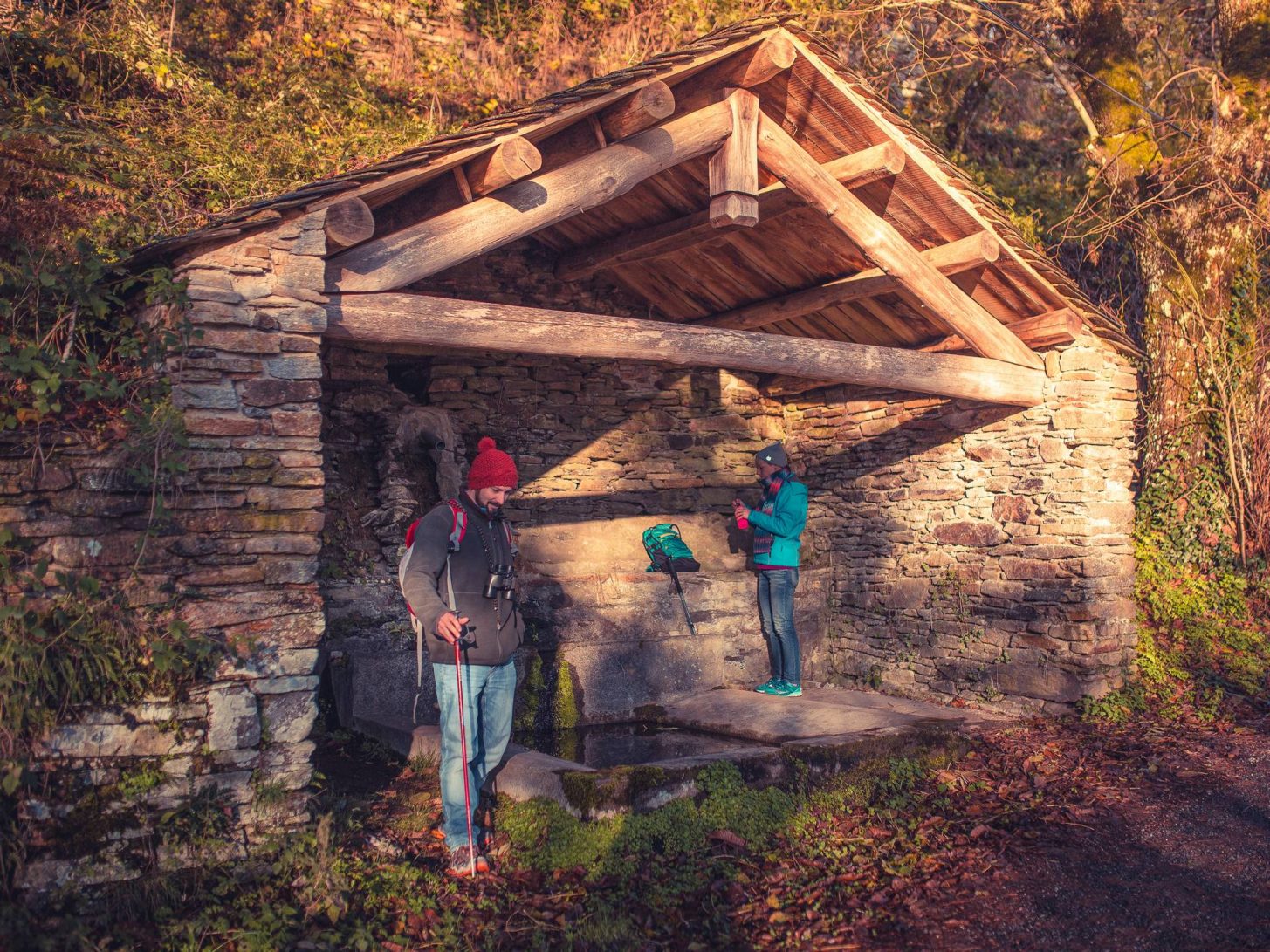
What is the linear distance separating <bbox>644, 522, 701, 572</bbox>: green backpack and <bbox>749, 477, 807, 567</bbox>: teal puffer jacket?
92 centimetres

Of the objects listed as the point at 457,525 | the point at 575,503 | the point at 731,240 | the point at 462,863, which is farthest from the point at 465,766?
the point at 731,240

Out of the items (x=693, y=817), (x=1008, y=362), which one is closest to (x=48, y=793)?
(x=693, y=817)

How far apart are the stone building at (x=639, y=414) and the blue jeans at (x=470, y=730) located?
590 millimetres

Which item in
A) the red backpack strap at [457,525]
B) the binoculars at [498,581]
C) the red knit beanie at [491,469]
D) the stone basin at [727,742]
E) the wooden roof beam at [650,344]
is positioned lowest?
the stone basin at [727,742]

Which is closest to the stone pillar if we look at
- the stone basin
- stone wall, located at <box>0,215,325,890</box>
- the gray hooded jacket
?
stone wall, located at <box>0,215,325,890</box>

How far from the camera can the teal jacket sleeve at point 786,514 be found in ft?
22.2

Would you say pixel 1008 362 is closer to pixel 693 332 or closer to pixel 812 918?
pixel 693 332

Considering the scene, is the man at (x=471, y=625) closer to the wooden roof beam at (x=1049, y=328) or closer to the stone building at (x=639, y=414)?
the stone building at (x=639, y=414)

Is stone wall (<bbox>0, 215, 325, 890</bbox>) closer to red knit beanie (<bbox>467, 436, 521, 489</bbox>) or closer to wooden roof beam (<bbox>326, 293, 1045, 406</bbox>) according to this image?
wooden roof beam (<bbox>326, 293, 1045, 406</bbox>)

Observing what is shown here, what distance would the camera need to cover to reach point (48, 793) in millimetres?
3428

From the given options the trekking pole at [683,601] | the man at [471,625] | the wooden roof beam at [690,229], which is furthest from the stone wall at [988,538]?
the man at [471,625]

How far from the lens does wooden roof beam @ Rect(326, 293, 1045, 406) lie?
437 cm

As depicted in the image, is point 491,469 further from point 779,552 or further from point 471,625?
point 779,552

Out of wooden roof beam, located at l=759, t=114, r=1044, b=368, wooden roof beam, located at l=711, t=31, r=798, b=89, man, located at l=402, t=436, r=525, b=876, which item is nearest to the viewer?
man, located at l=402, t=436, r=525, b=876
